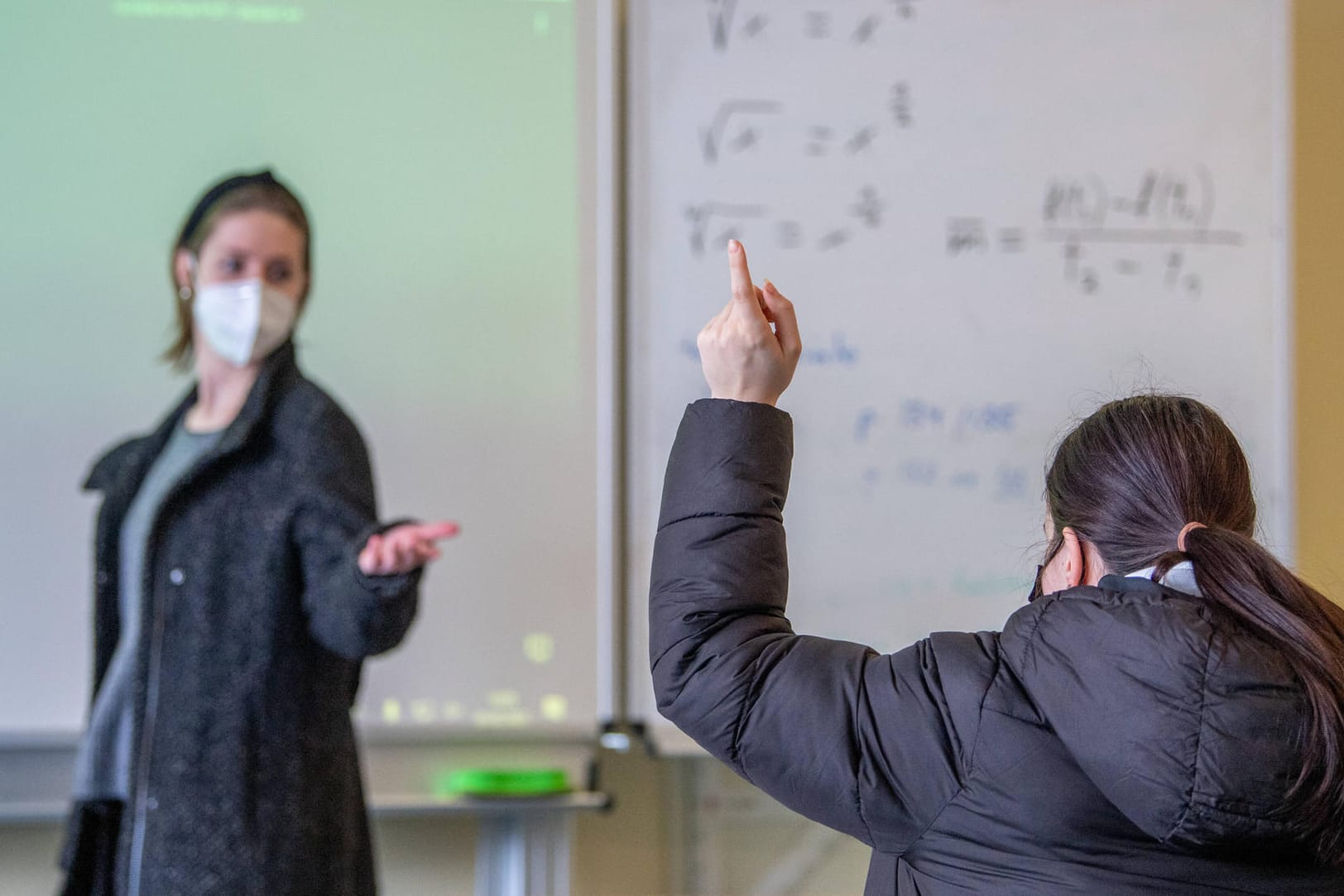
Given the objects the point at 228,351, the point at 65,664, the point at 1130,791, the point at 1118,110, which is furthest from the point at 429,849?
the point at 1118,110

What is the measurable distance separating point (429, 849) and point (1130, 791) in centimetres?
153

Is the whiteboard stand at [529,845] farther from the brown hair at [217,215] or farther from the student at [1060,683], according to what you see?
the student at [1060,683]

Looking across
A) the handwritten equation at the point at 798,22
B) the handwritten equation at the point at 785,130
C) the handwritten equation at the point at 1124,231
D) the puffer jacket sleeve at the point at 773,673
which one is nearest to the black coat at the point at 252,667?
the puffer jacket sleeve at the point at 773,673

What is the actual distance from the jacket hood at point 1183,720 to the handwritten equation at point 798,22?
1.50 metres

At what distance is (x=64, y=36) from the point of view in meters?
1.90

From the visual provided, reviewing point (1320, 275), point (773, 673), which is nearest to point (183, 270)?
point (773, 673)

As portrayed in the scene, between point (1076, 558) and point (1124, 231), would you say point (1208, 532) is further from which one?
point (1124, 231)

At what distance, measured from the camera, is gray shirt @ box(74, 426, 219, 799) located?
1595 mm

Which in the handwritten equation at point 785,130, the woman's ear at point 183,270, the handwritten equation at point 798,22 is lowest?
the woman's ear at point 183,270

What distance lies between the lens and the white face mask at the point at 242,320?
1.78 metres

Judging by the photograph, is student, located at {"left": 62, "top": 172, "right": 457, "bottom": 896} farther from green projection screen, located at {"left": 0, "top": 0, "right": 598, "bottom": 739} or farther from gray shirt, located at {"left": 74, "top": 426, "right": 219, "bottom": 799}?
green projection screen, located at {"left": 0, "top": 0, "right": 598, "bottom": 739}

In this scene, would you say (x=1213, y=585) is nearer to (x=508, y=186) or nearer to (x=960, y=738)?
(x=960, y=738)

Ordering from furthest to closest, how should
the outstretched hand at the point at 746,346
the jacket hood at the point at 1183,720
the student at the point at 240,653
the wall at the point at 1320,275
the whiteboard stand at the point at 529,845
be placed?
the wall at the point at 1320,275 < the whiteboard stand at the point at 529,845 < the student at the point at 240,653 < the outstretched hand at the point at 746,346 < the jacket hood at the point at 1183,720

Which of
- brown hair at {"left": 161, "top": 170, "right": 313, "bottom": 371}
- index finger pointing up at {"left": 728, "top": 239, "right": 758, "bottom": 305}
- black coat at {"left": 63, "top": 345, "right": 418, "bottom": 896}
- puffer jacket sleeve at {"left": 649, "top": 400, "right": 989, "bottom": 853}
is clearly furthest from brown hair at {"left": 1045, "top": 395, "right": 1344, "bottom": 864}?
brown hair at {"left": 161, "top": 170, "right": 313, "bottom": 371}
